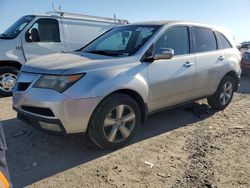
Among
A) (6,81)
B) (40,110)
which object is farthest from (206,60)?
(6,81)

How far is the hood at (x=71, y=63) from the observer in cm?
387

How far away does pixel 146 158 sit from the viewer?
402cm

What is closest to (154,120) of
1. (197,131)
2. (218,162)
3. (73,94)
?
(197,131)

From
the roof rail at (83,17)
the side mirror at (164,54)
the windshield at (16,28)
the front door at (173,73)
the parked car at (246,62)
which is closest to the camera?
the side mirror at (164,54)

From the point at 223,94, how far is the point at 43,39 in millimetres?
4811

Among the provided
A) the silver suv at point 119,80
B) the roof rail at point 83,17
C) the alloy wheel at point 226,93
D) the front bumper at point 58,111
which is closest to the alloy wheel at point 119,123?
the silver suv at point 119,80

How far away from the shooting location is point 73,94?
12.2 ft

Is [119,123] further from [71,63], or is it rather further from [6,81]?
[6,81]

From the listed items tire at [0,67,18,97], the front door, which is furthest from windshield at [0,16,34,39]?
the front door

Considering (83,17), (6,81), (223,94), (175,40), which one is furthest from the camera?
(83,17)

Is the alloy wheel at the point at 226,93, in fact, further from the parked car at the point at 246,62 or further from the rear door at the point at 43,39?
the parked car at the point at 246,62

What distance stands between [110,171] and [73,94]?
3.40ft

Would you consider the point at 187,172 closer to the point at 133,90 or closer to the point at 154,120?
the point at 133,90

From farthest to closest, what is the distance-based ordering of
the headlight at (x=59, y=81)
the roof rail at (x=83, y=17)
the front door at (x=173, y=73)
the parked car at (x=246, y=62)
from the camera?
the parked car at (x=246, y=62) → the roof rail at (x=83, y=17) → the front door at (x=173, y=73) → the headlight at (x=59, y=81)
